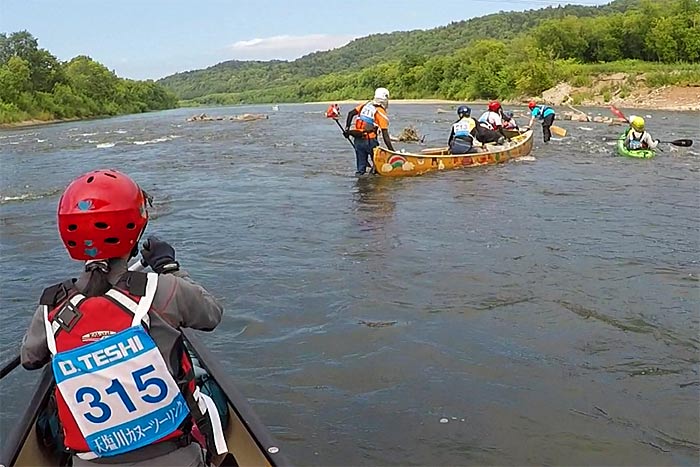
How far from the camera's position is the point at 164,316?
96.6 inches

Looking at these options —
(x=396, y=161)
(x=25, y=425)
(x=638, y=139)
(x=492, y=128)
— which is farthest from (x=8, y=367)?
(x=638, y=139)

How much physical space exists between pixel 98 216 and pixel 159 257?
512 millimetres

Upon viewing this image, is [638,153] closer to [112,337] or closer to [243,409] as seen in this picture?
[243,409]

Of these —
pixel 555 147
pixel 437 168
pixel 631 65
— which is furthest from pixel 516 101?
pixel 437 168

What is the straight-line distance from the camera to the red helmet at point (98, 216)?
234 centimetres

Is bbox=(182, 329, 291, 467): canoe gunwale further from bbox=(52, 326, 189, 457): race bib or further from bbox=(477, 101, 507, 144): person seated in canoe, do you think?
bbox=(477, 101, 507, 144): person seated in canoe

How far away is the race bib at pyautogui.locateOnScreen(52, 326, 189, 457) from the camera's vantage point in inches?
92.8

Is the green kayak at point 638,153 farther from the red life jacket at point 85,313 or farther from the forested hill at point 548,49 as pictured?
the forested hill at point 548,49

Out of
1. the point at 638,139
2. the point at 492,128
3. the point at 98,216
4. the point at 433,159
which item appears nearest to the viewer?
the point at 98,216

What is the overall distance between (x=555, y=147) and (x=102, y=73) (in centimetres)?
7403

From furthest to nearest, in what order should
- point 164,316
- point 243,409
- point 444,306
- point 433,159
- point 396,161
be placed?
point 433,159, point 396,161, point 444,306, point 243,409, point 164,316

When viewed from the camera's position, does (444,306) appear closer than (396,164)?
Yes

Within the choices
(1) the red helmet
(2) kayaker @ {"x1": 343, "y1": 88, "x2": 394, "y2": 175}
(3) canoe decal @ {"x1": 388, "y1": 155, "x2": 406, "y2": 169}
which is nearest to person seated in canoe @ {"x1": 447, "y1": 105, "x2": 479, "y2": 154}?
(3) canoe decal @ {"x1": 388, "y1": 155, "x2": 406, "y2": 169}

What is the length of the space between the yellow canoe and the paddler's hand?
10.8 m
